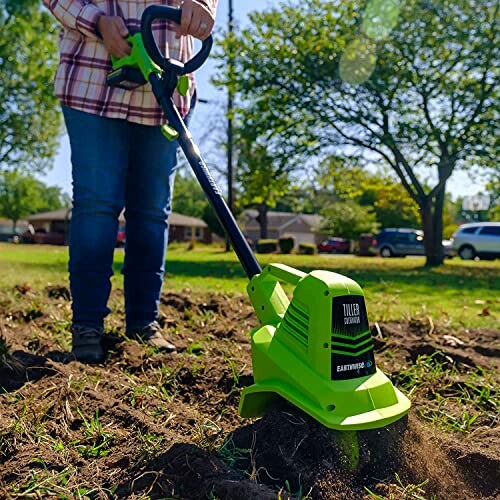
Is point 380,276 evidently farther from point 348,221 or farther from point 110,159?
point 348,221

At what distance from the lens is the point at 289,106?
1538cm

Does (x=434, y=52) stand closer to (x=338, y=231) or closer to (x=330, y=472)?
(x=330, y=472)

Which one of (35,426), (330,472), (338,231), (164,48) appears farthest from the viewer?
(338,231)

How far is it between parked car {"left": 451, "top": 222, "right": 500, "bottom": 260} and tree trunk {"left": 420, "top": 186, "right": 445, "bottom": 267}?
7791 millimetres

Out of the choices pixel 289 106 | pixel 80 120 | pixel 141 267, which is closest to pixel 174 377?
pixel 141 267

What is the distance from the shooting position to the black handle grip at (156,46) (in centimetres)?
230

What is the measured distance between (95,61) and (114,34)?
0.22 metres

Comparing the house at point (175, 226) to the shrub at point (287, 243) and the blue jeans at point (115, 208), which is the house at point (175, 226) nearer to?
the shrub at point (287, 243)

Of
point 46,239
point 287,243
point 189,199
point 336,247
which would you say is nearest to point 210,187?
point 287,243

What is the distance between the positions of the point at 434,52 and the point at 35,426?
590 inches

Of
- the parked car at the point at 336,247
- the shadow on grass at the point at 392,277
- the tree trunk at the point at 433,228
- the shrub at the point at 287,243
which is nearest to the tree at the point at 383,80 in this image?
the tree trunk at the point at 433,228

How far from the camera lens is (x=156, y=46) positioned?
7.64 ft

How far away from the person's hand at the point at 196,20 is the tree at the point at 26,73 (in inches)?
994

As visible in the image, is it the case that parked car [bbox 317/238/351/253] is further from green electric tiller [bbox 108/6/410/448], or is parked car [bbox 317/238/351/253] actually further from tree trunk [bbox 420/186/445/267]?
green electric tiller [bbox 108/6/410/448]
